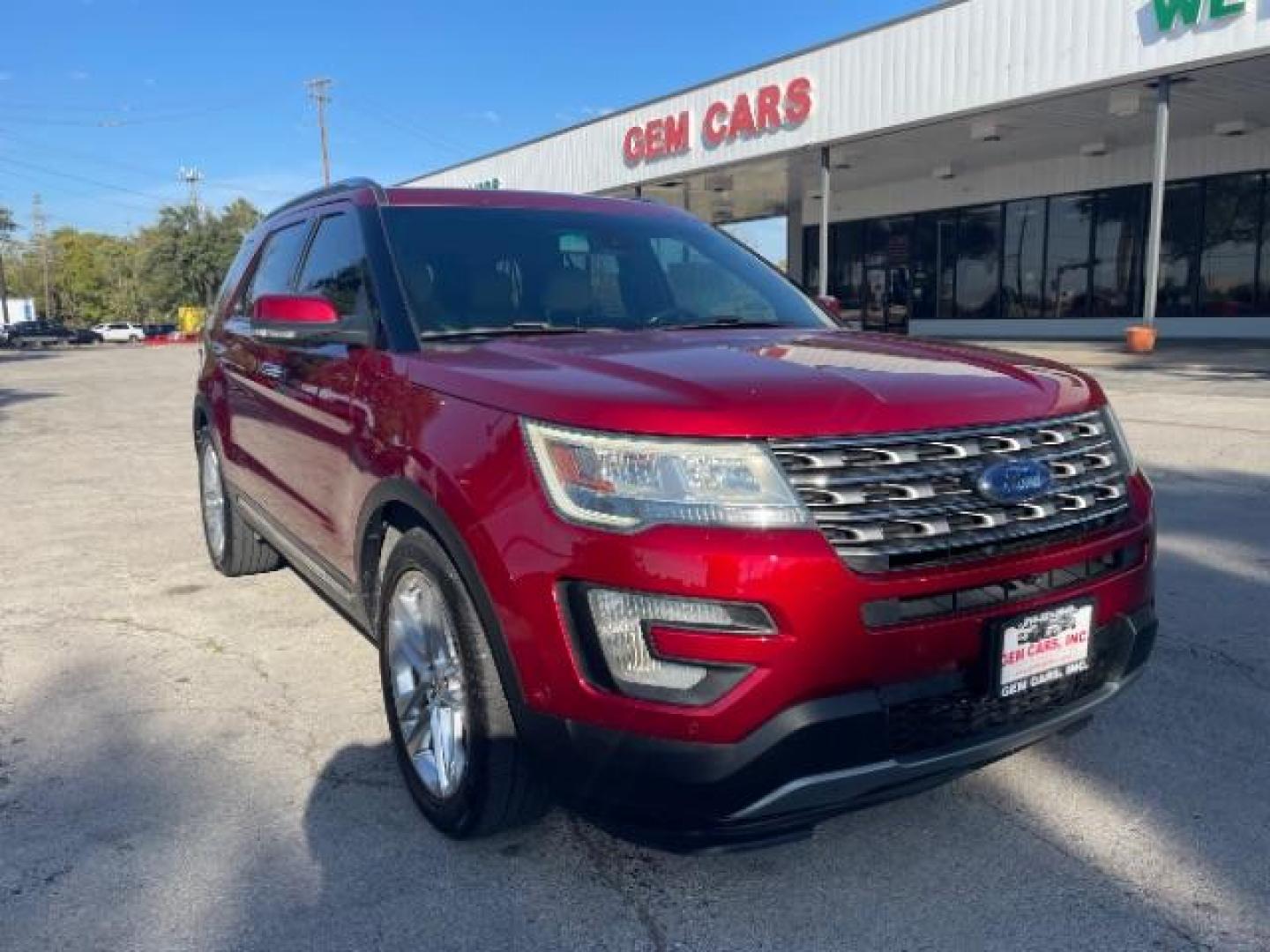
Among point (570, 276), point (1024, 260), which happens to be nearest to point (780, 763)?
point (570, 276)

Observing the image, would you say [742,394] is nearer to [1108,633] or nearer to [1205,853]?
[1108,633]

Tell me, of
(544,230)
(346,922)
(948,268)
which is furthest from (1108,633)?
(948,268)

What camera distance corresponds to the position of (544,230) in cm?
367

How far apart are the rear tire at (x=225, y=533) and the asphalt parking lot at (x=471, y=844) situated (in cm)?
49

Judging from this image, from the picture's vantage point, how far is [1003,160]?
78.0 ft

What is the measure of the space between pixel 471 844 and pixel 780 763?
1026mm

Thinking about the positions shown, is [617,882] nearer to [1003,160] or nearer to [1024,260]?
[1003,160]

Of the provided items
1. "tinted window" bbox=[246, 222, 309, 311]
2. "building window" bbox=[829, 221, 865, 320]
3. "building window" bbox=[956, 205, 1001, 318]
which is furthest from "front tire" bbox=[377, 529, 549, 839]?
"building window" bbox=[829, 221, 865, 320]

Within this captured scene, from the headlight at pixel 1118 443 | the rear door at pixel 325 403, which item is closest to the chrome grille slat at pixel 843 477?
the headlight at pixel 1118 443

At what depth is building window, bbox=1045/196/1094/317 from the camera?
22.8m

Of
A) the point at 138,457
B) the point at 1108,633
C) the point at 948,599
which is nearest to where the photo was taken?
the point at 948,599

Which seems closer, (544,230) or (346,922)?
(346,922)

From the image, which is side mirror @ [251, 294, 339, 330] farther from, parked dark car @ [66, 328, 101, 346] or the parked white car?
the parked white car

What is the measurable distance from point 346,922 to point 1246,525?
5.47 metres
